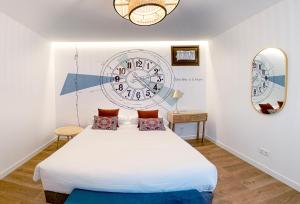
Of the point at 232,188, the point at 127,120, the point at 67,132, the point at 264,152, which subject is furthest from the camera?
the point at 127,120

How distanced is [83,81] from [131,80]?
3.55 feet

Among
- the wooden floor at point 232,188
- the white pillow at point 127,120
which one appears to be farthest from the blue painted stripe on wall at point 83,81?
the wooden floor at point 232,188

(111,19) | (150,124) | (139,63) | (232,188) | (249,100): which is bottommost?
(232,188)

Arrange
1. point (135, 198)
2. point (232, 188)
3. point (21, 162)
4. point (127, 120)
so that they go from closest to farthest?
point (135, 198)
point (232, 188)
point (21, 162)
point (127, 120)

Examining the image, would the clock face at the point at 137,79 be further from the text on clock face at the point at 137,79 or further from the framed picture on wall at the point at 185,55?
the framed picture on wall at the point at 185,55

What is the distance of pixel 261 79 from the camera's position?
2.89 meters

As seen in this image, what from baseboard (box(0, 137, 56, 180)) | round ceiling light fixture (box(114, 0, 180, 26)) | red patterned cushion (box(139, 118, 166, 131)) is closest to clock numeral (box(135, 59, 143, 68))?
red patterned cushion (box(139, 118, 166, 131))

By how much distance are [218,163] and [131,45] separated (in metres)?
3.01

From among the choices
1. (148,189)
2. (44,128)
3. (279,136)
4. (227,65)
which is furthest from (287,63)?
(44,128)

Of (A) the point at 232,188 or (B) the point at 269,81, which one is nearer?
(A) the point at 232,188

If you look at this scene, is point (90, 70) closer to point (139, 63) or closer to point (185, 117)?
point (139, 63)

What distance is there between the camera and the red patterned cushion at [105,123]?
3.52m

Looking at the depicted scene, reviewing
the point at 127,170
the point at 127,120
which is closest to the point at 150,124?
the point at 127,120

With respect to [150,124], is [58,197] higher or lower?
lower
